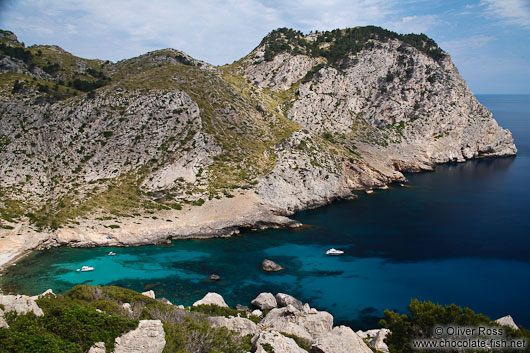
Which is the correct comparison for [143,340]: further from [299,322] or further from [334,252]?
[334,252]

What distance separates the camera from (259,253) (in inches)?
2201

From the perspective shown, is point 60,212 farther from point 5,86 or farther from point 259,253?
point 5,86

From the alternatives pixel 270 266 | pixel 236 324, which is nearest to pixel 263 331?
pixel 236 324

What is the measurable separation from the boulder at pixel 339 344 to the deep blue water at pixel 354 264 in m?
15.6

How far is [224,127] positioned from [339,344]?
241ft

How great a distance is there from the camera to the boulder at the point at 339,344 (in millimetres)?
21078

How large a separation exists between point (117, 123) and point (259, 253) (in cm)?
5019

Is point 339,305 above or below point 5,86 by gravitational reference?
below

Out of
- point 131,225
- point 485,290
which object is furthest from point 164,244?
point 485,290

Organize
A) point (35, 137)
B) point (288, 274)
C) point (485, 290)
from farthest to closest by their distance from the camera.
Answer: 1. point (35, 137)
2. point (288, 274)
3. point (485, 290)

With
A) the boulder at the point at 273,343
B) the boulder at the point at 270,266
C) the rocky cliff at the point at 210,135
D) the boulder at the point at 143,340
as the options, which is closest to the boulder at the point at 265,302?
the boulder at the point at 270,266

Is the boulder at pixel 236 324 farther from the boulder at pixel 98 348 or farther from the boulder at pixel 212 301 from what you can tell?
the boulder at pixel 98 348

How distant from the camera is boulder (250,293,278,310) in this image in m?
39.2

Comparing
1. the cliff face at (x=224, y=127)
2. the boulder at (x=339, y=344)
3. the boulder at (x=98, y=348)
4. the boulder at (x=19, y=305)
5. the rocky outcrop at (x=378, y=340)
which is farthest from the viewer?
the cliff face at (x=224, y=127)
